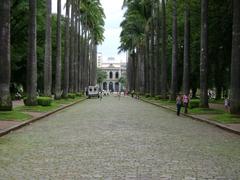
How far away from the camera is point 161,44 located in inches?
2844

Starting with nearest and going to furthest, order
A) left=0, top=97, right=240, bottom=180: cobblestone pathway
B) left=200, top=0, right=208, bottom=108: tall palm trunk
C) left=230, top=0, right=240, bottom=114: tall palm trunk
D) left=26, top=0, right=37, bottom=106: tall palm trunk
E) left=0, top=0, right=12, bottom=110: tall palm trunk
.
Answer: left=0, top=97, right=240, bottom=180: cobblestone pathway
left=0, top=0, right=12, bottom=110: tall palm trunk
left=230, top=0, right=240, bottom=114: tall palm trunk
left=200, top=0, right=208, bottom=108: tall palm trunk
left=26, top=0, right=37, bottom=106: tall palm trunk

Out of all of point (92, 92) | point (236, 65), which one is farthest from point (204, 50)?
point (92, 92)

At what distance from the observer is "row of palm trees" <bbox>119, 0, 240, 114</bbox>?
27.3 m

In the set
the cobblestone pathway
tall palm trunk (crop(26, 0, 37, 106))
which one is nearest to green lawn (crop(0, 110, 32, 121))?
the cobblestone pathway

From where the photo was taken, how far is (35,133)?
736 inches

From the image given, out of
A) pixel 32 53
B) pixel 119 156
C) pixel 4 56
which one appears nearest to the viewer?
pixel 119 156

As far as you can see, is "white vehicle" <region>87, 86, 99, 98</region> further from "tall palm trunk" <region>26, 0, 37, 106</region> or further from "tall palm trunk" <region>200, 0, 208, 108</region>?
"tall palm trunk" <region>200, 0, 208, 108</region>

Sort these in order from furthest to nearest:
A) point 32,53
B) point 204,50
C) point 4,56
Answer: point 32,53
point 204,50
point 4,56

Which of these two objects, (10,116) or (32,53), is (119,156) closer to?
(10,116)

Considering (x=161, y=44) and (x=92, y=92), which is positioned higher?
(x=161, y=44)

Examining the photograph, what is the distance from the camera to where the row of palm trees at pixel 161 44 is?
2728cm

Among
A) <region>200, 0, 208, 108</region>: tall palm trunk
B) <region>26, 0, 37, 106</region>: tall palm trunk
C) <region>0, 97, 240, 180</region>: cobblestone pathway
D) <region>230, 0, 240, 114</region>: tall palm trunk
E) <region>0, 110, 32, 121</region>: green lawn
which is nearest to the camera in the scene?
<region>0, 97, 240, 180</region>: cobblestone pathway

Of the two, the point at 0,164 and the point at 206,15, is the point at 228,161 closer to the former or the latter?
the point at 0,164

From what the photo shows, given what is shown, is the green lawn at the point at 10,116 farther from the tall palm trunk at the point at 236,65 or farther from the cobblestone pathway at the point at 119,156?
the tall palm trunk at the point at 236,65
